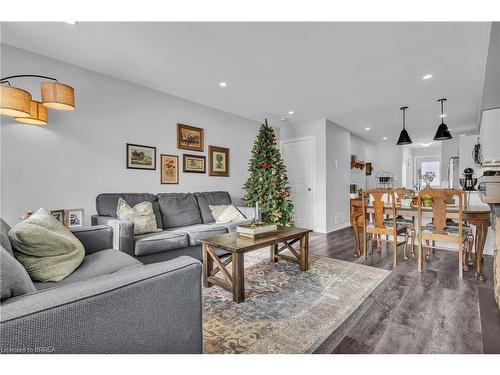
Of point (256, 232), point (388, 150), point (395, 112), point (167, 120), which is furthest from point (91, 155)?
point (388, 150)

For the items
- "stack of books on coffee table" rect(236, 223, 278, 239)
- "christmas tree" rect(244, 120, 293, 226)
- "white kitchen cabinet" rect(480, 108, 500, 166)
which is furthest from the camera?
"christmas tree" rect(244, 120, 293, 226)

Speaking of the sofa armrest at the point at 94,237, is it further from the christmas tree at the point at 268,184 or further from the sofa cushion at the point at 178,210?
the christmas tree at the point at 268,184

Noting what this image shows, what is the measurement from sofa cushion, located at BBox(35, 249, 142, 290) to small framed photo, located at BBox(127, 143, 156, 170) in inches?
66.9

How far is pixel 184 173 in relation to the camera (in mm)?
4066

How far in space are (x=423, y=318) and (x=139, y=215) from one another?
291 cm

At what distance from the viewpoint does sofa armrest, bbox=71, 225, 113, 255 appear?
6.66 ft

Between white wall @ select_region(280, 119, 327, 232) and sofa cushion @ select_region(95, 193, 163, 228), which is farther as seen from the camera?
white wall @ select_region(280, 119, 327, 232)

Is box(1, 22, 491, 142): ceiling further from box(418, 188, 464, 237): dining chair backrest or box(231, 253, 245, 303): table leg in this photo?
box(231, 253, 245, 303): table leg

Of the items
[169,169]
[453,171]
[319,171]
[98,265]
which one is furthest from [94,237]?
[453,171]

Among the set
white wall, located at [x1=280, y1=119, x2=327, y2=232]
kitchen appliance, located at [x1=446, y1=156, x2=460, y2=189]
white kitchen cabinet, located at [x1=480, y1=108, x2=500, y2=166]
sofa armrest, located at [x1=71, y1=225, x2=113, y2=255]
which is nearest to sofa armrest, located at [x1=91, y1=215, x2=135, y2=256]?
sofa armrest, located at [x1=71, y1=225, x2=113, y2=255]

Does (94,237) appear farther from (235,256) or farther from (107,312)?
(107,312)

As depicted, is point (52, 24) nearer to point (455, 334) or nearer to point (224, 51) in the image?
point (224, 51)

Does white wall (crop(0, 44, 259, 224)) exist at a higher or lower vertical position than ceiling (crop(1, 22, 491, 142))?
lower

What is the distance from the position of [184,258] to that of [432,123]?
21.1 feet
